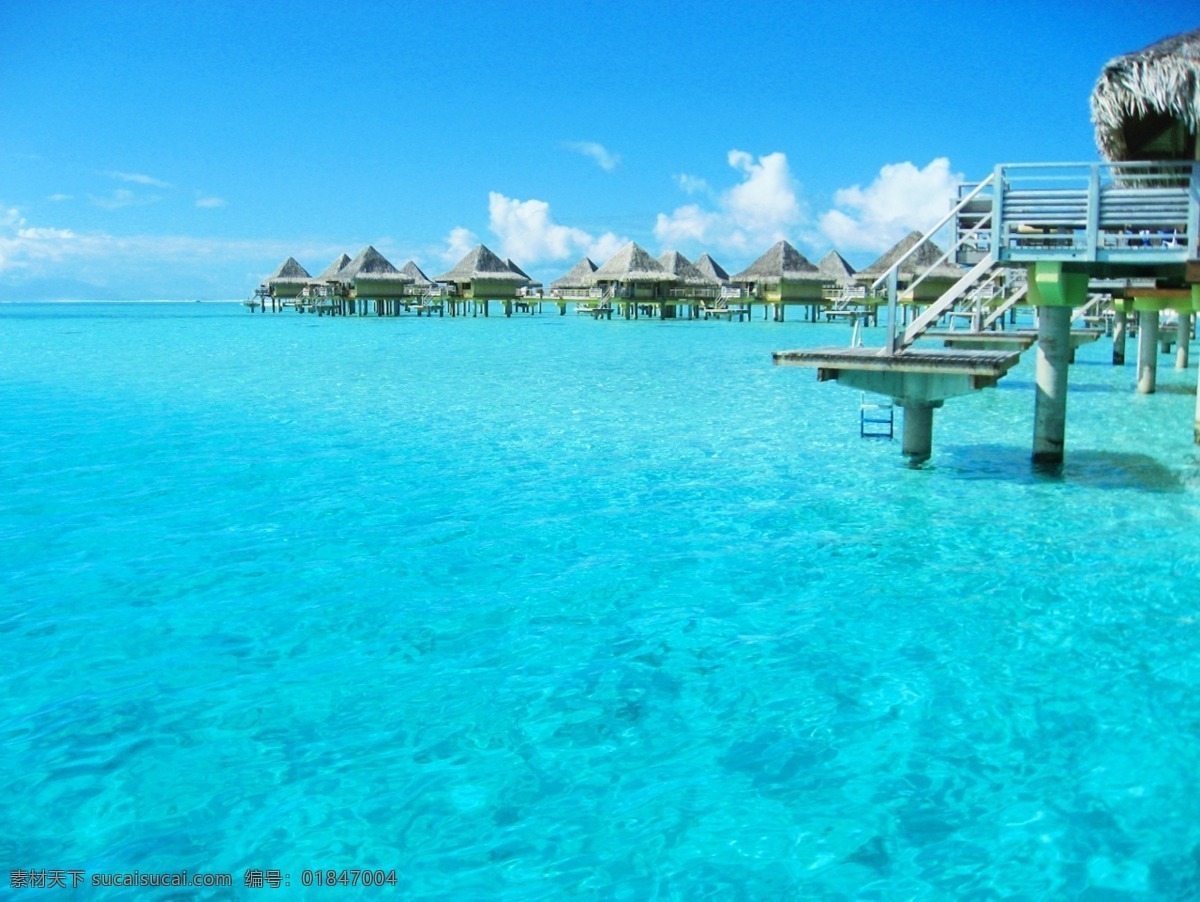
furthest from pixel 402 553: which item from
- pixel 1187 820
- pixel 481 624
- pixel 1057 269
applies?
pixel 1057 269

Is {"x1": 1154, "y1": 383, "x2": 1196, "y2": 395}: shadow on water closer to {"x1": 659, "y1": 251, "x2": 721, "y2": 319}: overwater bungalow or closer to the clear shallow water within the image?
the clear shallow water

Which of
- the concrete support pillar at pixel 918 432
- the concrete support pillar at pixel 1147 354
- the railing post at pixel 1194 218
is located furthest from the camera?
the concrete support pillar at pixel 1147 354

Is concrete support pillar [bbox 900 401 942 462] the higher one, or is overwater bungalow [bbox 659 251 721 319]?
overwater bungalow [bbox 659 251 721 319]

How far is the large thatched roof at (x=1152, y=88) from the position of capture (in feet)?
31.2

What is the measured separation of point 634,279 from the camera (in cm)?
6097

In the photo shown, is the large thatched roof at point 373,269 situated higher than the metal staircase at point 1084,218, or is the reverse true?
the large thatched roof at point 373,269

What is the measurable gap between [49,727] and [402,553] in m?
3.45

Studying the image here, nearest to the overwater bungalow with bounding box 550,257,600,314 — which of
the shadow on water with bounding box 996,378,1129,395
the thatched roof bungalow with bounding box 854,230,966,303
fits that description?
the thatched roof bungalow with bounding box 854,230,966,303

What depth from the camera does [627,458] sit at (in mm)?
12906

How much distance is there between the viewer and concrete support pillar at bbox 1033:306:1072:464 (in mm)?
10727

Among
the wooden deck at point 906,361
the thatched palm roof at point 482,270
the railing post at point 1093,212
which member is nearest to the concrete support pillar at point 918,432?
the wooden deck at point 906,361

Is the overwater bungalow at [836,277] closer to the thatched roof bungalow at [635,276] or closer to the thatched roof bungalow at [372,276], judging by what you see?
the thatched roof bungalow at [635,276]

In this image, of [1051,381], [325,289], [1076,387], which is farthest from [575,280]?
[1051,381]

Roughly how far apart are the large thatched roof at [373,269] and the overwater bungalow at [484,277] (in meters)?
3.12
